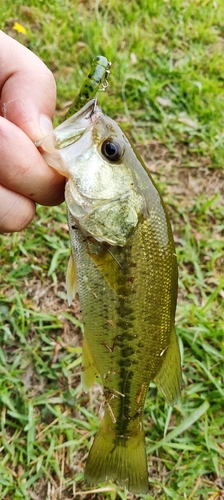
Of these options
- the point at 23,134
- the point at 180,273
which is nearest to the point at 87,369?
the point at 23,134

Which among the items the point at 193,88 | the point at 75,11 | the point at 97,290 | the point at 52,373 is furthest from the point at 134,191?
the point at 75,11

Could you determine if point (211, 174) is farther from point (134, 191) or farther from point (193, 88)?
point (134, 191)

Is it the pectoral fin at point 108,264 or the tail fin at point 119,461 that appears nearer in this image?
the pectoral fin at point 108,264

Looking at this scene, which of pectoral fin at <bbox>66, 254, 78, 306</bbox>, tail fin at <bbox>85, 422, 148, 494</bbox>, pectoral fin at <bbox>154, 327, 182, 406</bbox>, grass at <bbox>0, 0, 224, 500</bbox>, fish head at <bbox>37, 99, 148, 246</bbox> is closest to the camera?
fish head at <bbox>37, 99, 148, 246</bbox>

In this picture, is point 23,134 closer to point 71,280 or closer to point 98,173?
point 98,173

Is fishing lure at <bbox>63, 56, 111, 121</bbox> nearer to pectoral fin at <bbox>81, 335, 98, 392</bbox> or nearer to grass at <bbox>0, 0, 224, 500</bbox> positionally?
pectoral fin at <bbox>81, 335, 98, 392</bbox>

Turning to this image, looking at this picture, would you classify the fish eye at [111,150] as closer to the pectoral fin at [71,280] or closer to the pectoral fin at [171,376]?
the pectoral fin at [71,280]

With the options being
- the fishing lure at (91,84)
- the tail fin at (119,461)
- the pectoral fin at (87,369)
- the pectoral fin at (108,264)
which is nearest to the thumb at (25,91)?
the fishing lure at (91,84)

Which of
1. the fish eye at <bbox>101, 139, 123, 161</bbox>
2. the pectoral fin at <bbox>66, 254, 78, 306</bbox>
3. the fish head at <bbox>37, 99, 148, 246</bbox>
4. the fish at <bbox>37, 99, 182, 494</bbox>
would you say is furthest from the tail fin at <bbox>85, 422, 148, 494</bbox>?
the fish eye at <bbox>101, 139, 123, 161</bbox>

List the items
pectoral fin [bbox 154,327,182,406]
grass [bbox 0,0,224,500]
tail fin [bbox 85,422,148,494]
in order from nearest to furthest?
1. pectoral fin [bbox 154,327,182,406]
2. tail fin [bbox 85,422,148,494]
3. grass [bbox 0,0,224,500]
